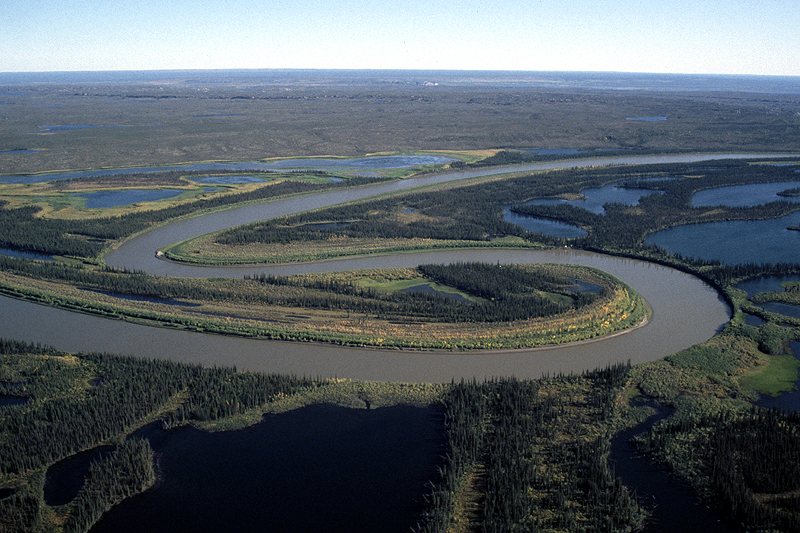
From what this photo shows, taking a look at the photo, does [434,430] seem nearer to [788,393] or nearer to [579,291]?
[788,393]

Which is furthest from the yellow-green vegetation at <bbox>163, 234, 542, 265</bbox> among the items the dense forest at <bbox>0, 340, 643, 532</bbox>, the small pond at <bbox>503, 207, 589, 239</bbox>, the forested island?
the dense forest at <bbox>0, 340, 643, 532</bbox>

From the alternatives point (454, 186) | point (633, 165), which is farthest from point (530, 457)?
point (633, 165)

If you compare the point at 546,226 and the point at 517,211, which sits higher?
the point at 517,211

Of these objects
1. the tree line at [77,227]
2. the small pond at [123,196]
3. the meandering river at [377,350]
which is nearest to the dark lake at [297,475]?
the meandering river at [377,350]

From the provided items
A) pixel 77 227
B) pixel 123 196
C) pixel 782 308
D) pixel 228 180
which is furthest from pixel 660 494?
pixel 228 180

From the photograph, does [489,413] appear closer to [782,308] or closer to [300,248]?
[782,308]

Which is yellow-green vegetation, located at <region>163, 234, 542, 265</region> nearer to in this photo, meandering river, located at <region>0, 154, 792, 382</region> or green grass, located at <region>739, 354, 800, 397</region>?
meandering river, located at <region>0, 154, 792, 382</region>
